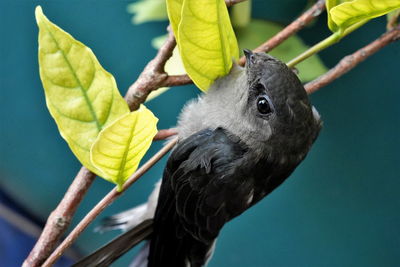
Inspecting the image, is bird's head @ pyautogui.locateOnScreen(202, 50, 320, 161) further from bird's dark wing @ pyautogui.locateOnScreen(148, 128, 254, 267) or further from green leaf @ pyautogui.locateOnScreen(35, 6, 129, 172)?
green leaf @ pyautogui.locateOnScreen(35, 6, 129, 172)

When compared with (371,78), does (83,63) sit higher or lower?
higher

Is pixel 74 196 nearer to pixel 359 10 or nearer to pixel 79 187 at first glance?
pixel 79 187

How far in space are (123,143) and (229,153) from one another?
20cm

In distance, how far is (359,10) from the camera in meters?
0.43

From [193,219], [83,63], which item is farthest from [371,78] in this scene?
[83,63]

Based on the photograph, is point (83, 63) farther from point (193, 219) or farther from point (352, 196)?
point (352, 196)

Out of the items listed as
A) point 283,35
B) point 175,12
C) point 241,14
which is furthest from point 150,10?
point 175,12

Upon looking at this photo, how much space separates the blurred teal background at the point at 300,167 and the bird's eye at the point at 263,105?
0.41 metres

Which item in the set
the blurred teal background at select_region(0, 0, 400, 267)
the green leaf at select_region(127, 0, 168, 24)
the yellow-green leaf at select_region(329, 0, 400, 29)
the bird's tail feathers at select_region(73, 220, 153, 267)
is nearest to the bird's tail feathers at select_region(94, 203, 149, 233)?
the blurred teal background at select_region(0, 0, 400, 267)

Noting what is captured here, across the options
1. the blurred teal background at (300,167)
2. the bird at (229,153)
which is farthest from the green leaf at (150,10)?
the bird at (229,153)

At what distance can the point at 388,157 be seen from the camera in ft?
3.05

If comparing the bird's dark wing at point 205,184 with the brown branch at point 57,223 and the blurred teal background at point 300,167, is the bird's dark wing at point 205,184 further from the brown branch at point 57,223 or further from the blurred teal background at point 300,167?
the blurred teal background at point 300,167

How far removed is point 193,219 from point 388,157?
510mm

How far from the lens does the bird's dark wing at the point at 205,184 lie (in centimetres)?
58
